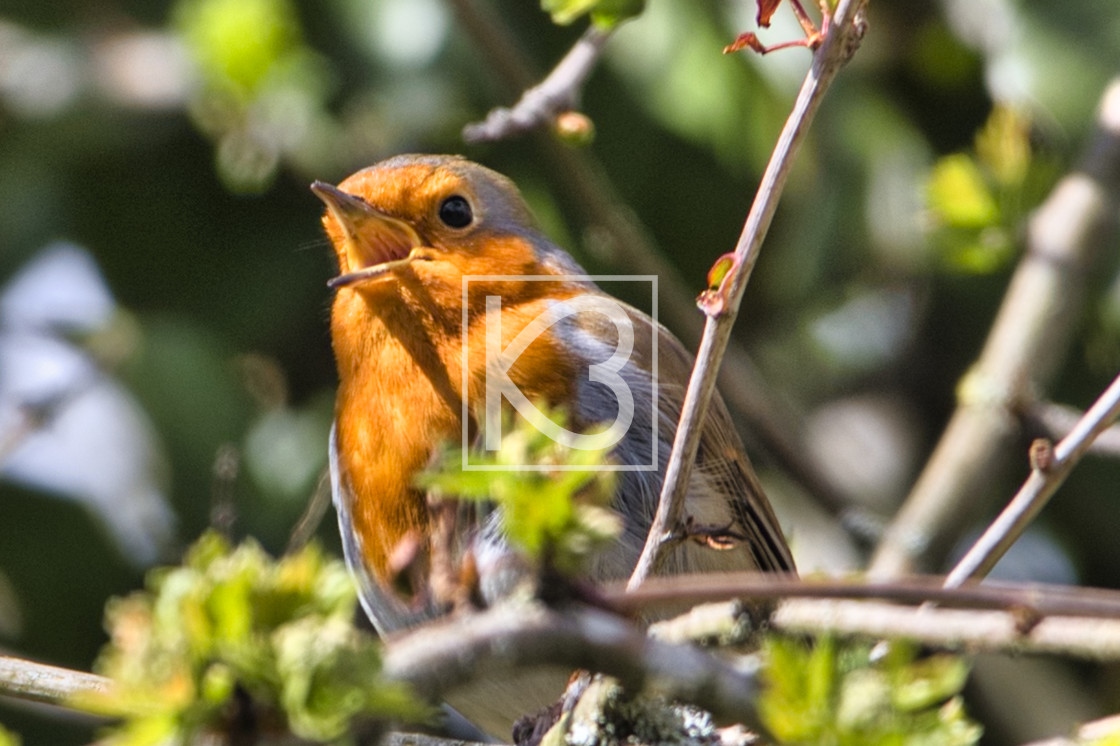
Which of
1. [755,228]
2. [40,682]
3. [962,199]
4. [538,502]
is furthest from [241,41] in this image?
[538,502]

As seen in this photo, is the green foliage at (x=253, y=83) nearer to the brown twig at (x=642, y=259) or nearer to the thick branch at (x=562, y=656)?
the brown twig at (x=642, y=259)

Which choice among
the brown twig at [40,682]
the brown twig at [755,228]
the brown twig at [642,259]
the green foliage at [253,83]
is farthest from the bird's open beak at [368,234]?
the brown twig at [755,228]

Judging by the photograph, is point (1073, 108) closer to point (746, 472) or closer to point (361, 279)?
point (746, 472)

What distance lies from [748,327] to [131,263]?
251 cm

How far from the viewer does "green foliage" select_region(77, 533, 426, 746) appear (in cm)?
149

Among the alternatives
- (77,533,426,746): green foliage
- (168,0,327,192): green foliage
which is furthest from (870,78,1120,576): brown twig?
(77,533,426,746): green foliage

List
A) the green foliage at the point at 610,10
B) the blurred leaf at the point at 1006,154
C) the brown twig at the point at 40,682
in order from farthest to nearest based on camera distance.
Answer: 1. the blurred leaf at the point at 1006,154
2. the green foliage at the point at 610,10
3. the brown twig at the point at 40,682

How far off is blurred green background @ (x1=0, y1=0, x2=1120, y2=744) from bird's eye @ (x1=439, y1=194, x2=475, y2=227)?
0.61 m

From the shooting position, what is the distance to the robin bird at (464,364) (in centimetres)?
344

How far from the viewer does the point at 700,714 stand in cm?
279

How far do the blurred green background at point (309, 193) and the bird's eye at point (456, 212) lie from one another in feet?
2.01

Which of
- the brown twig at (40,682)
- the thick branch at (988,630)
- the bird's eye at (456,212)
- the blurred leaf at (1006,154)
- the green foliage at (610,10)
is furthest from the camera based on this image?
the blurred leaf at (1006,154)

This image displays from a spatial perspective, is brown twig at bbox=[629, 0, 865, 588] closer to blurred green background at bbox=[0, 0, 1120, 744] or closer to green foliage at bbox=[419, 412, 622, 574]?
green foliage at bbox=[419, 412, 622, 574]

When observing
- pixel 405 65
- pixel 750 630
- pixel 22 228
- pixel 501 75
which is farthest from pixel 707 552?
pixel 22 228
